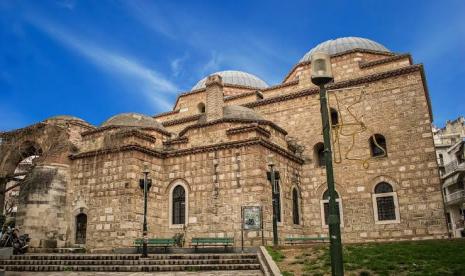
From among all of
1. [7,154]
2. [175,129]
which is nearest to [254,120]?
[175,129]

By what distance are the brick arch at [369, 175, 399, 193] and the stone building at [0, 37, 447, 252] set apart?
4 cm

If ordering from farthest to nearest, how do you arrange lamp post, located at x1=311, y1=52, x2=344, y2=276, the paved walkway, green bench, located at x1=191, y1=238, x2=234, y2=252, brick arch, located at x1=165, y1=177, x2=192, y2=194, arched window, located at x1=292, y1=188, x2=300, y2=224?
arched window, located at x1=292, y1=188, x2=300, y2=224 < brick arch, located at x1=165, y1=177, x2=192, y2=194 < green bench, located at x1=191, y1=238, x2=234, y2=252 < the paved walkway < lamp post, located at x1=311, y1=52, x2=344, y2=276

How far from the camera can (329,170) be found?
16.1 ft

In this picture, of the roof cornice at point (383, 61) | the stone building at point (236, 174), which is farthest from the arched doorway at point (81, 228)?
the roof cornice at point (383, 61)

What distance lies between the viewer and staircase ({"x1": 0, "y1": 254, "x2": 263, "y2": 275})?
1085cm

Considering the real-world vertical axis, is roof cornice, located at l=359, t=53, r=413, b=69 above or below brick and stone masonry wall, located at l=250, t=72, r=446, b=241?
above

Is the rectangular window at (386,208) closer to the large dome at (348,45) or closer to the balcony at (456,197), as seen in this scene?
the large dome at (348,45)

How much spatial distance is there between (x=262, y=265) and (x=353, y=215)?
8.68m

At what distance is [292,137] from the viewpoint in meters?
19.9

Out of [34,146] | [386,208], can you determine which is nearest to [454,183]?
[386,208]

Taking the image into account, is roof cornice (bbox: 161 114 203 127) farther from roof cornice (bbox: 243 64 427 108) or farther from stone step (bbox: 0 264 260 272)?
stone step (bbox: 0 264 260 272)

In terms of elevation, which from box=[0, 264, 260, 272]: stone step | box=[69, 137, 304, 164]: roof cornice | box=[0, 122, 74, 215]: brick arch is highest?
box=[0, 122, 74, 215]: brick arch

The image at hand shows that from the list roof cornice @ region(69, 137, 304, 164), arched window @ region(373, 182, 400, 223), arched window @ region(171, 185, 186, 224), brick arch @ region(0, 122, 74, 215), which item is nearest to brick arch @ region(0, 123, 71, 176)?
brick arch @ region(0, 122, 74, 215)

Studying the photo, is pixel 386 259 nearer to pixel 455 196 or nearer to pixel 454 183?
pixel 455 196
